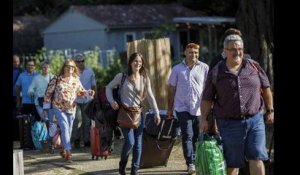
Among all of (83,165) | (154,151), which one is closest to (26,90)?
(83,165)

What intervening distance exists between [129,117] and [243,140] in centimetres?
225

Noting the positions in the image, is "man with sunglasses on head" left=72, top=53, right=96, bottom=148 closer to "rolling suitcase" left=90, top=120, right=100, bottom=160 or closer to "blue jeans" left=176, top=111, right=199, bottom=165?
"rolling suitcase" left=90, top=120, right=100, bottom=160

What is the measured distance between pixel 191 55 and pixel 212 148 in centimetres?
238

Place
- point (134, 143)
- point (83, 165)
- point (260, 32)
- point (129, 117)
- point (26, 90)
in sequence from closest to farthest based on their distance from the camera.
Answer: point (129, 117), point (134, 143), point (83, 165), point (26, 90), point (260, 32)

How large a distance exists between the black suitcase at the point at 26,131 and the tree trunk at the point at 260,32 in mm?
4433

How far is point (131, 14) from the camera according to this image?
145 ft

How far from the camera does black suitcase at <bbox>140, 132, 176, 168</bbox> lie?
1052cm

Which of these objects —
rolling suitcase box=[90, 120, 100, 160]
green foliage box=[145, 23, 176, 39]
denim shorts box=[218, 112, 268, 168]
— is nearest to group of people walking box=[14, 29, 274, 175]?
denim shorts box=[218, 112, 268, 168]

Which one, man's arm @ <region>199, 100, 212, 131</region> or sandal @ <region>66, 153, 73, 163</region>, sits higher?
man's arm @ <region>199, 100, 212, 131</region>

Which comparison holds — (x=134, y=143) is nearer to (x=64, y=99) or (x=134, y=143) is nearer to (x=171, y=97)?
(x=171, y=97)

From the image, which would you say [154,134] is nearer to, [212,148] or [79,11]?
[212,148]

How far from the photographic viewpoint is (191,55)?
9938mm

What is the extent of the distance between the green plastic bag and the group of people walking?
3.5 inches
